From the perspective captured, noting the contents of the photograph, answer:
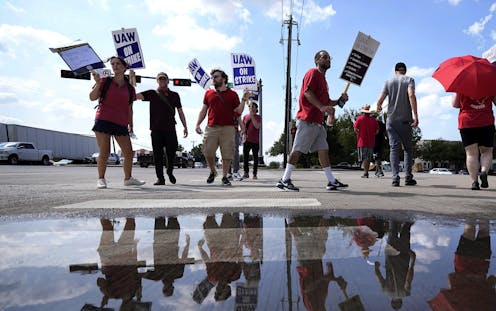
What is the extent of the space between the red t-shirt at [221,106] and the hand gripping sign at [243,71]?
198 inches

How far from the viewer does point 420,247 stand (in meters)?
1.75

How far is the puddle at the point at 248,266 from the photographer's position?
1097 mm

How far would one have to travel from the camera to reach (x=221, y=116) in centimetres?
609

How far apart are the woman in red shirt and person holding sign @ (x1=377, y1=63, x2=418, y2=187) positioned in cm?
68

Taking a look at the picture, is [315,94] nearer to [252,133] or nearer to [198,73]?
[252,133]

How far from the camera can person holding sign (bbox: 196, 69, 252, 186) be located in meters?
6.07

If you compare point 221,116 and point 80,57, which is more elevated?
point 80,57

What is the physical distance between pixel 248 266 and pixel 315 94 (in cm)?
383

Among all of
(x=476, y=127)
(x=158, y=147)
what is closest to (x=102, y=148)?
(x=158, y=147)

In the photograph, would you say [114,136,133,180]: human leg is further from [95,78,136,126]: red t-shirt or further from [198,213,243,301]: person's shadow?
[198,213,243,301]: person's shadow

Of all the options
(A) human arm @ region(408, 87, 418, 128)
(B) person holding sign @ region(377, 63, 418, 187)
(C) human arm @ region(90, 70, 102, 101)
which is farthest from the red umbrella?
(C) human arm @ region(90, 70, 102, 101)

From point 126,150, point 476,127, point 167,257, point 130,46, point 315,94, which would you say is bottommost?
point 167,257

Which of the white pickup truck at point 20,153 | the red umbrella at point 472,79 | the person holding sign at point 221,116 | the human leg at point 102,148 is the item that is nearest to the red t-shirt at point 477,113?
the red umbrella at point 472,79

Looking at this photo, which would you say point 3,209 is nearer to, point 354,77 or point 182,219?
point 182,219
